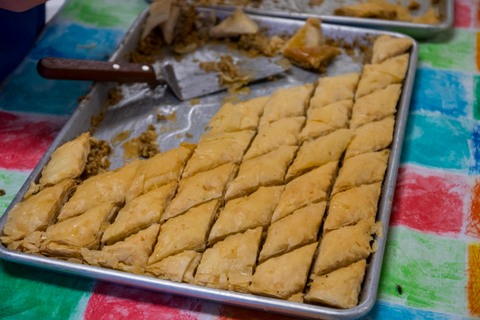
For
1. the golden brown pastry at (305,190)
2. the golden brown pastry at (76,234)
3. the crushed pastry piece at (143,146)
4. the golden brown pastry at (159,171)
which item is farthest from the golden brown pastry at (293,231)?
the crushed pastry piece at (143,146)

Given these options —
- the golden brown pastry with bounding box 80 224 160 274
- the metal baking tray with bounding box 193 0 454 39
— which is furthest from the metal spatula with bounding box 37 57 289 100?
the golden brown pastry with bounding box 80 224 160 274

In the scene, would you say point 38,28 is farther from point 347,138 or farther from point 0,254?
point 347,138

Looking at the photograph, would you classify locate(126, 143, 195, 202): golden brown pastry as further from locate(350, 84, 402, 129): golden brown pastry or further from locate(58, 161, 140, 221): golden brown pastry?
locate(350, 84, 402, 129): golden brown pastry

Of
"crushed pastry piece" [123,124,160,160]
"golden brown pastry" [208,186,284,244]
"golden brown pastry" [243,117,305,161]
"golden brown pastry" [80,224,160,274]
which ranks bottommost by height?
"crushed pastry piece" [123,124,160,160]

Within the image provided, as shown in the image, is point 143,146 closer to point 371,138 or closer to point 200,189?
point 200,189

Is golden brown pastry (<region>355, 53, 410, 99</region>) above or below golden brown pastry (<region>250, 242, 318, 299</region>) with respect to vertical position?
above

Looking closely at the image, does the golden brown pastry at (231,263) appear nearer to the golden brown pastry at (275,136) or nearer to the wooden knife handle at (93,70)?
the golden brown pastry at (275,136)
